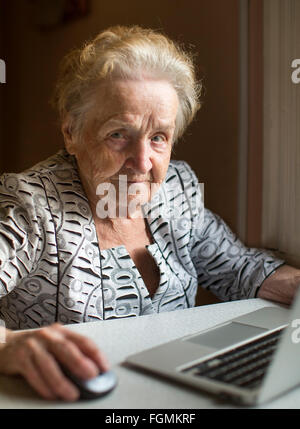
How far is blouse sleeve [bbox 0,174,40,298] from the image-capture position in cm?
92

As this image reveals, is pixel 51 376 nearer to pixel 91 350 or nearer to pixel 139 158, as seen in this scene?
pixel 91 350

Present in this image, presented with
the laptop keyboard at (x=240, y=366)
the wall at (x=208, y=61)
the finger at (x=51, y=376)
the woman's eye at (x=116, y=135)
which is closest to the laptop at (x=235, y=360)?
the laptop keyboard at (x=240, y=366)

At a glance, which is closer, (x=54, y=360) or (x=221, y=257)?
(x=54, y=360)

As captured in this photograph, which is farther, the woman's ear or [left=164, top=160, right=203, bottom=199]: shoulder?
[left=164, top=160, right=203, bottom=199]: shoulder

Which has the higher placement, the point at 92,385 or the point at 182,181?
the point at 182,181

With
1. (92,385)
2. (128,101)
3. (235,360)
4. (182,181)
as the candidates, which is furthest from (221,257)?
(92,385)

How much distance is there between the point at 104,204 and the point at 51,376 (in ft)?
1.80

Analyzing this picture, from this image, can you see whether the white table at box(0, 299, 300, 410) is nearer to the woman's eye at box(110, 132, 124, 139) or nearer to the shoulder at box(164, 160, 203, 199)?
the woman's eye at box(110, 132, 124, 139)

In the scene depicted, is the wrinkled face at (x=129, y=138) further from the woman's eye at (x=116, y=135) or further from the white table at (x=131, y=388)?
the white table at (x=131, y=388)

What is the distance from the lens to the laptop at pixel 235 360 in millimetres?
551

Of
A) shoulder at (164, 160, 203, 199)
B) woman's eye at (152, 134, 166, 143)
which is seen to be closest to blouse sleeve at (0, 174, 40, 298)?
woman's eye at (152, 134, 166, 143)

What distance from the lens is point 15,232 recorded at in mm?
933
